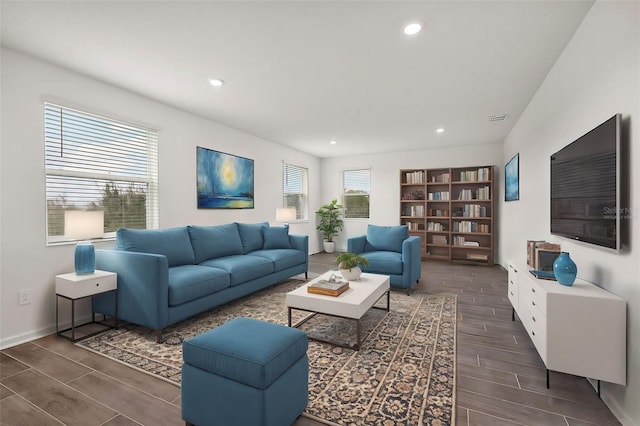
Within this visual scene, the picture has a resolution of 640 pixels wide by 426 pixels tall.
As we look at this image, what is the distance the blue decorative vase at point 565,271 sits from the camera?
1.92m

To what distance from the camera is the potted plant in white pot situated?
735cm

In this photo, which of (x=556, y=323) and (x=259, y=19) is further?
(x=259, y=19)

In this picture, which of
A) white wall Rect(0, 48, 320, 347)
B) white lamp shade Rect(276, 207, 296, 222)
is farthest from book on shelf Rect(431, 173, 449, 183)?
white wall Rect(0, 48, 320, 347)

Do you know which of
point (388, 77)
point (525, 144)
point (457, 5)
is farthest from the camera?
point (525, 144)

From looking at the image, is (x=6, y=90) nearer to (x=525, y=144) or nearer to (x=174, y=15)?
(x=174, y=15)

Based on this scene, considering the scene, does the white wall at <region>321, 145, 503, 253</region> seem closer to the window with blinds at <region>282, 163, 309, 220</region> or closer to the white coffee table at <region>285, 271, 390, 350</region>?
the window with blinds at <region>282, 163, 309, 220</region>

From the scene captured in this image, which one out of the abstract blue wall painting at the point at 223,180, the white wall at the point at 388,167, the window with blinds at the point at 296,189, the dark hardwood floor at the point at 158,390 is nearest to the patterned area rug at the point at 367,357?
the dark hardwood floor at the point at 158,390

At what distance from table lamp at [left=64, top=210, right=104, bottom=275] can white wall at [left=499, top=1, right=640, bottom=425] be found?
380 centimetres

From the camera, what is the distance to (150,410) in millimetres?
1689

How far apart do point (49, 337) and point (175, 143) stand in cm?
250

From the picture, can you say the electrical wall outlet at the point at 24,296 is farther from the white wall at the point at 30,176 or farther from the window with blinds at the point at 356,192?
the window with blinds at the point at 356,192

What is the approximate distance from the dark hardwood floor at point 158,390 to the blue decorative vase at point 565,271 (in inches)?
26.5

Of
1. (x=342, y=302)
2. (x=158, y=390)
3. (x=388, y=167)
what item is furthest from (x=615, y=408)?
(x=388, y=167)

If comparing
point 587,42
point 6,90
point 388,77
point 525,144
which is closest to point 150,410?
point 6,90
